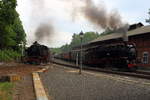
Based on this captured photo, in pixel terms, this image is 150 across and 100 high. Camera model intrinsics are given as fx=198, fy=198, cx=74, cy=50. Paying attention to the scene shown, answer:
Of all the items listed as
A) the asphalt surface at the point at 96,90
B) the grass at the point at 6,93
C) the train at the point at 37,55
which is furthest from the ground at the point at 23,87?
the train at the point at 37,55

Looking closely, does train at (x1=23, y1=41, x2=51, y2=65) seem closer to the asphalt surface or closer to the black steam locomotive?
the black steam locomotive

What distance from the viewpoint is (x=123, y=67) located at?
78.4 ft

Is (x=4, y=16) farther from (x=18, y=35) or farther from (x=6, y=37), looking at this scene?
(x=18, y=35)

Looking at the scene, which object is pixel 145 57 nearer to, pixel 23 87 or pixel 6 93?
pixel 23 87

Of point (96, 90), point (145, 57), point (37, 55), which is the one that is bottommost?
point (96, 90)

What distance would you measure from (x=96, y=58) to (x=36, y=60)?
9647mm

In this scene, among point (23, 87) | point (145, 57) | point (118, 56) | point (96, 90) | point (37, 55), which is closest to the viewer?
point (96, 90)

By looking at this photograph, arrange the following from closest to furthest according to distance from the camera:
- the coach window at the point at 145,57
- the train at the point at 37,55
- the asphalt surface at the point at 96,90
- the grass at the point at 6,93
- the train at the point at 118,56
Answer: the grass at the point at 6,93 → the asphalt surface at the point at 96,90 → the train at the point at 118,56 → the train at the point at 37,55 → the coach window at the point at 145,57

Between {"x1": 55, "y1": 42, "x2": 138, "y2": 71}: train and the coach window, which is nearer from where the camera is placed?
{"x1": 55, "y1": 42, "x2": 138, "y2": 71}: train

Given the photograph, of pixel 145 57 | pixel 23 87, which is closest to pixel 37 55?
pixel 145 57

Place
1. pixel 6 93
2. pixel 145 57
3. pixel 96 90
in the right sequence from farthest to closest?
1. pixel 145 57
2. pixel 96 90
3. pixel 6 93

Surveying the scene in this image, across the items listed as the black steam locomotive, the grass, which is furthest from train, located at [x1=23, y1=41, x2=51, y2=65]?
the grass

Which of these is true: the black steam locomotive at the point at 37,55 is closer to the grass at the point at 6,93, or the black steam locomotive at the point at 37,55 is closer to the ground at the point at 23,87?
the ground at the point at 23,87

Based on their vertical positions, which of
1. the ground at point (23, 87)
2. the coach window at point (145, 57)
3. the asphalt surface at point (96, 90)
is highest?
the coach window at point (145, 57)
